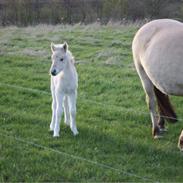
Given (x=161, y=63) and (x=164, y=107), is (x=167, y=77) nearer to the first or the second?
(x=161, y=63)

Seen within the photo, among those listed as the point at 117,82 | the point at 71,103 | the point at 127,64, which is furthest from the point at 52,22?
the point at 71,103

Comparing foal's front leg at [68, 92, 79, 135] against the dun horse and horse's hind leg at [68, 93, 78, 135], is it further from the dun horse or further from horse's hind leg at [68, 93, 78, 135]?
the dun horse

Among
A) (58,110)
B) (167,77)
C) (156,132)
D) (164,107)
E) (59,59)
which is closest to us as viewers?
(167,77)

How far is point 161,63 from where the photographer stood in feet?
17.9

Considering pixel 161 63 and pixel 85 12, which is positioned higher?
pixel 161 63

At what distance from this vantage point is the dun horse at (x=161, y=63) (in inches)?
208

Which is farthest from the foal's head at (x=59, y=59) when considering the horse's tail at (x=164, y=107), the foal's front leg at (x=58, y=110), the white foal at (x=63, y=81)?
the horse's tail at (x=164, y=107)

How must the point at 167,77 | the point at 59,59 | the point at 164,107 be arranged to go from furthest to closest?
the point at 164,107, the point at 59,59, the point at 167,77

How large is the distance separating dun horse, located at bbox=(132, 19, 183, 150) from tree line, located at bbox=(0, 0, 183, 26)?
1495cm

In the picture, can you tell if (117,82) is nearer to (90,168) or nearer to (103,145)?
(103,145)

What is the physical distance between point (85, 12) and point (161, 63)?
17.3m

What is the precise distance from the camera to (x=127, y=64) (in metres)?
10.4

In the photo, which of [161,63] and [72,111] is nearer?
[161,63]

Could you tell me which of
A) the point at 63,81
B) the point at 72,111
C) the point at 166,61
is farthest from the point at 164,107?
the point at 63,81
